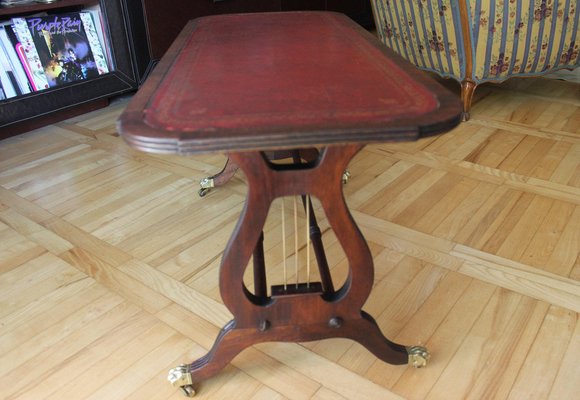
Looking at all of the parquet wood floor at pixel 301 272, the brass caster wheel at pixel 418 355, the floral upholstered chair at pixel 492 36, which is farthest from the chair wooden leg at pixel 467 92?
the brass caster wheel at pixel 418 355

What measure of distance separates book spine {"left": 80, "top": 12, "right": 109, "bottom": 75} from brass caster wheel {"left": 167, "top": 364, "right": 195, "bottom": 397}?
146cm

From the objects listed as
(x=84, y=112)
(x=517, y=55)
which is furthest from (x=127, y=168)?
(x=517, y=55)

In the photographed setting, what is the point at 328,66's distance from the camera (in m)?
0.78

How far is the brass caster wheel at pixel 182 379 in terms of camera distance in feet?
2.54

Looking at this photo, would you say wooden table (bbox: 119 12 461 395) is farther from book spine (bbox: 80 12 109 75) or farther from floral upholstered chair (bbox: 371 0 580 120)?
book spine (bbox: 80 12 109 75)

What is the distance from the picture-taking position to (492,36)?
169 cm

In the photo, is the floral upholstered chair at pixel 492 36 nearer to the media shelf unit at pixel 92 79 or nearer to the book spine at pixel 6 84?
the media shelf unit at pixel 92 79

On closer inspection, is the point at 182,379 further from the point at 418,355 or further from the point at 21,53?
the point at 21,53

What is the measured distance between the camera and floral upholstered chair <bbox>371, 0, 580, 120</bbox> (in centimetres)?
166

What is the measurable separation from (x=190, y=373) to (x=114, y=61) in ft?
4.90

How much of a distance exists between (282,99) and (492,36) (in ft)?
4.30

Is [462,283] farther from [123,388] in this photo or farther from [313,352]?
[123,388]

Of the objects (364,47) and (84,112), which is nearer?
(364,47)

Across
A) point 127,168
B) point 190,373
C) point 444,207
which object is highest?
point 190,373
